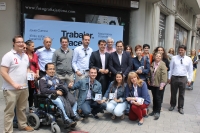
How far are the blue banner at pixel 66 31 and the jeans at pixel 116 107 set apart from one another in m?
3.23

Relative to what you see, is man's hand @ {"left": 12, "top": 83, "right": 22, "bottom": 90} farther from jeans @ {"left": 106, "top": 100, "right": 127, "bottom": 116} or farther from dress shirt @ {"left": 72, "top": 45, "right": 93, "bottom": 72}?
jeans @ {"left": 106, "top": 100, "right": 127, "bottom": 116}

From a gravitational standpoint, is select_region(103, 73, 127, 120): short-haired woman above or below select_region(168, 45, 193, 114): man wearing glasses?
below

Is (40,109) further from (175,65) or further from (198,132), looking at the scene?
(175,65)

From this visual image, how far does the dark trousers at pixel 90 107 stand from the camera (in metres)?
4.51

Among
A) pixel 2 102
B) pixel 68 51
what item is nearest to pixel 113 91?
pixel 68 51

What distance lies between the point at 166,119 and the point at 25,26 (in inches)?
194

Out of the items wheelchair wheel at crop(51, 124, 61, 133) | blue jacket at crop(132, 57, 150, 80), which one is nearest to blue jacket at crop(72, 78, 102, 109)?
wheelchair wheel at crop(51, 124, 61, 133)

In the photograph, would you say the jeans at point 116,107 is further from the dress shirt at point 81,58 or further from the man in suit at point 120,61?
the dress shirt at point 81,58

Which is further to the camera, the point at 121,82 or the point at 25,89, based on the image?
the point at 121,82

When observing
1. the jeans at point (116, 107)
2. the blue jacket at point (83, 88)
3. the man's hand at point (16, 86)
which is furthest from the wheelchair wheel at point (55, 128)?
the jeans at point (116, 107)

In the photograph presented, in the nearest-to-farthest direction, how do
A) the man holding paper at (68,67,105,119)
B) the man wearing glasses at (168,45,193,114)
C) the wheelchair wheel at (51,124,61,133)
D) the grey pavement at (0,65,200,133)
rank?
the wheelchair wheel at (51,124,61,133)
the grey pavement at (0,65,200,133)
the man holding paper at (68,67,105,119)
the man wearing glasses at (168,45,193,114)

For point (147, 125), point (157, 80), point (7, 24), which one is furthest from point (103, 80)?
point (7, 24)

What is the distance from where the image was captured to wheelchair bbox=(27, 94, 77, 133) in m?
3.96

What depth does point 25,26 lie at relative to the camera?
6.56 m
